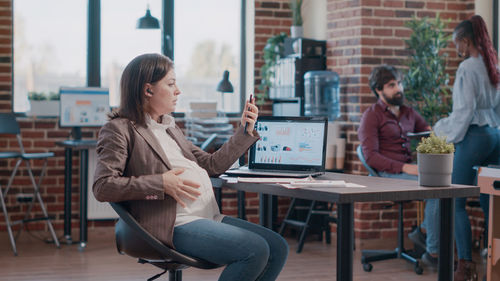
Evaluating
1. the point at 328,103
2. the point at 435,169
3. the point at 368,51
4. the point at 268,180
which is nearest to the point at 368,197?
the point at 435,169

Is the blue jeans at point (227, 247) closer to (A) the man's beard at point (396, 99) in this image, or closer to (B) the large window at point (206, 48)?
(A) the man's beard at point (396, 99)

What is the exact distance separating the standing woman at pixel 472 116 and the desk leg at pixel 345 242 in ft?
6.24

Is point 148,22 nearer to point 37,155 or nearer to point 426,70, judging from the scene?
point 37,155

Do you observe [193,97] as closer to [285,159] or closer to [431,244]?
[431,244]

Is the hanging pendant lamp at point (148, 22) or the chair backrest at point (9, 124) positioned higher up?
the hanging pendant lamp at point (148, 22)

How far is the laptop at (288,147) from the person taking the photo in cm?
296

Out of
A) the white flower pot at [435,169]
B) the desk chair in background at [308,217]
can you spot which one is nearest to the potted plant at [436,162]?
the white flower pot at [435,169]

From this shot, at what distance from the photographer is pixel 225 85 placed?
18.7ft

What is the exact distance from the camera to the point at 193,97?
6.08 metres

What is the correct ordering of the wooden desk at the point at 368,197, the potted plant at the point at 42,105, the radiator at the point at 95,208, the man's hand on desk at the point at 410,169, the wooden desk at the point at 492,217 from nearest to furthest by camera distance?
the wooden desk at the point at 368,197 → the wooden desk at the point at 492,217 → the man's hand on desk at the point at 410,169 → the potted plant at the point at 42,105 → the radiator at the point at 95,208

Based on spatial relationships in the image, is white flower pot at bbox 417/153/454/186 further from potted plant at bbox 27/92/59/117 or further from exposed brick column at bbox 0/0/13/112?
exposed brick column at bbox 0/0/13/112

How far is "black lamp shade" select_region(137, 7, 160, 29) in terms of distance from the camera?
5477 millimetres

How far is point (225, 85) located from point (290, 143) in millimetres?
2773

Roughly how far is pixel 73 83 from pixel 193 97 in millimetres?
1041
